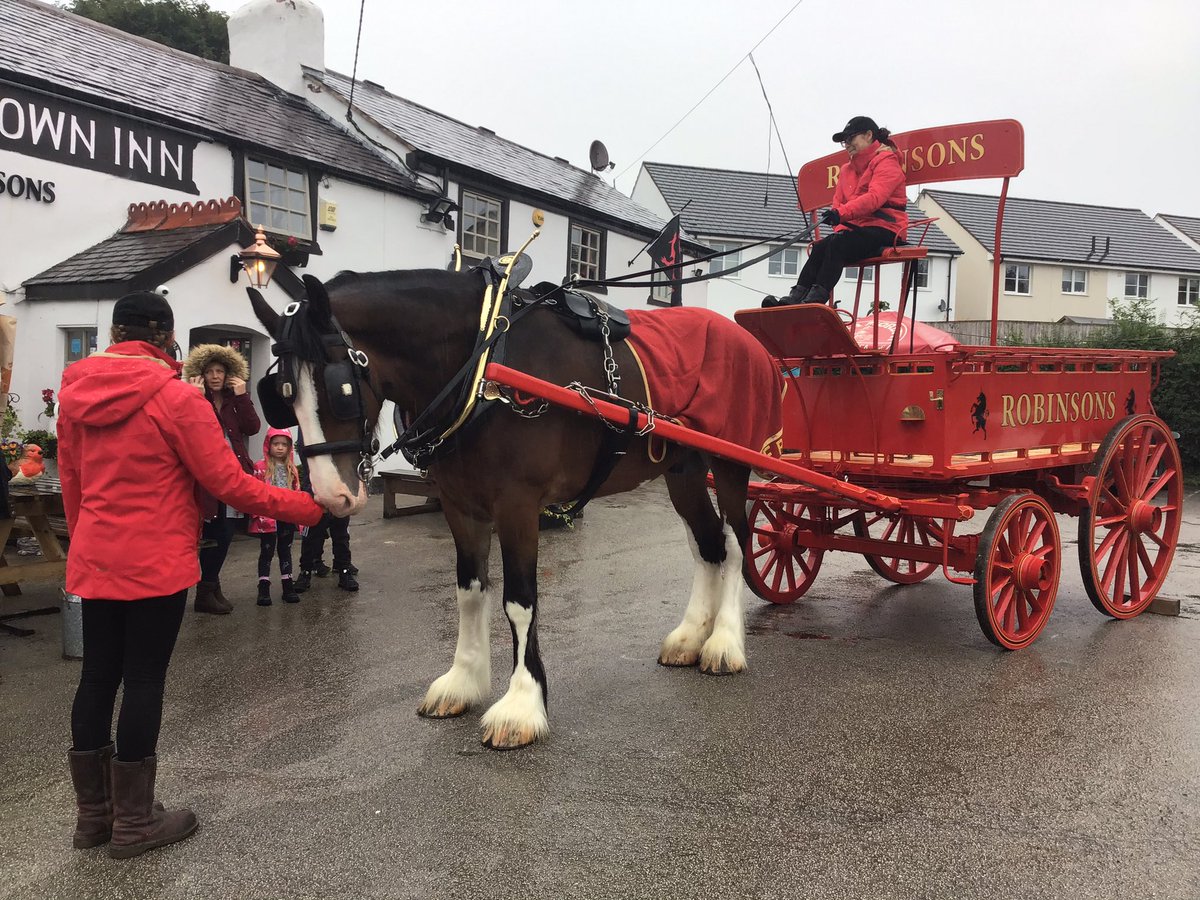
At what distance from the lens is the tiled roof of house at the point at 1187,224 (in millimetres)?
37375

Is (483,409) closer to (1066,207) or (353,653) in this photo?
(353,653)

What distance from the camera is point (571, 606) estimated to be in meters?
6.38

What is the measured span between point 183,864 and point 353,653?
2438 millimetres

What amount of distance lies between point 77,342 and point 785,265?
24.8 meters

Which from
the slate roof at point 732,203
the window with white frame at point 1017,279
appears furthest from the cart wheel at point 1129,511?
the window with white frame at point 1017,279

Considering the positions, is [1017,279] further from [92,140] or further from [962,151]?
[92,140]

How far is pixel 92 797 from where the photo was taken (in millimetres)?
2879

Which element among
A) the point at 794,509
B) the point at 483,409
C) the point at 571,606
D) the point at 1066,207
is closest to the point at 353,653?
the point at 571,606

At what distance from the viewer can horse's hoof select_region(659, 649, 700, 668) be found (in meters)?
4.89

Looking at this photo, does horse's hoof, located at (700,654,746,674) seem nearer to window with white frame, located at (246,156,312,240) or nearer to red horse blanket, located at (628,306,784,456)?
red horse blanket, located at (628,306,784,456)

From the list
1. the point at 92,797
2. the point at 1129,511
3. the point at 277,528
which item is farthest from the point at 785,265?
the point at 92,797

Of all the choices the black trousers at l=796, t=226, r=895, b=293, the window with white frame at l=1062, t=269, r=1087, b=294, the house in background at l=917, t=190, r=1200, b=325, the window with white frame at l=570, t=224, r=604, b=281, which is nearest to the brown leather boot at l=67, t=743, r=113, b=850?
the black trousers at l=796, t=226, r=895, b=293

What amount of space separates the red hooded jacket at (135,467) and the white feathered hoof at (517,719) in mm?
1429

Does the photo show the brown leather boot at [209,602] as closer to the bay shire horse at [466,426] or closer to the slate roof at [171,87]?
the bay shire horse at [466,426]
